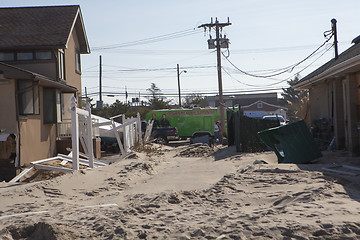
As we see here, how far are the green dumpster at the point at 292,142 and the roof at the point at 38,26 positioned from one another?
9.63 meters

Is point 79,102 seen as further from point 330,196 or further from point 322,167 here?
point 330,196

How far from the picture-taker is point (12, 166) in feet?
42.5

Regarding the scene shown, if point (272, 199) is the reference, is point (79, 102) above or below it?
above

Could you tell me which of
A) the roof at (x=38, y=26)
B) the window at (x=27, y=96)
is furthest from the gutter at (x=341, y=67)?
the roof at (x=38, y=26)

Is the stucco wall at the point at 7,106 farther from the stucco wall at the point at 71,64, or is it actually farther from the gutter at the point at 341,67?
the gutter at the point at 341,67

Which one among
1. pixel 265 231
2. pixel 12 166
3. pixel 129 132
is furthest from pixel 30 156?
pixel 265 231

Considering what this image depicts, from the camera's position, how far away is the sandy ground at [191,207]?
190 inches

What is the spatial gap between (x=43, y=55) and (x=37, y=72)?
75 cm

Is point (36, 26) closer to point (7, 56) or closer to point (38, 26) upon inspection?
point (38, 26)

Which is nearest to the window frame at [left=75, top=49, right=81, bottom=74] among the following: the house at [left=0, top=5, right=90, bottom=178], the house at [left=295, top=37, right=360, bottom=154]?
the house at [left=0, top=5, right=90, bottom=178]

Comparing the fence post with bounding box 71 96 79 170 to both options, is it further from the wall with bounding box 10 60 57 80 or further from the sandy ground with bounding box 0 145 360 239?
the wall with bounding box 10 60 57 80

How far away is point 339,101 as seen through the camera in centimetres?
1405

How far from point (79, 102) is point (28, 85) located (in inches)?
310

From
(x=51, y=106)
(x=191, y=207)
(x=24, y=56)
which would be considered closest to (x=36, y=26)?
(x=24, y=56)
